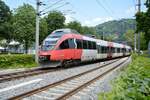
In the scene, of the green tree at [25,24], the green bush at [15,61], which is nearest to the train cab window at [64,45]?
the green bush at [15,61]

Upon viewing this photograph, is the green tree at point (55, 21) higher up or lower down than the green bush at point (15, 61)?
higher up

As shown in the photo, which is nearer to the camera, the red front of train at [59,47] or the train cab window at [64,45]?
the red front of train at [59,47]

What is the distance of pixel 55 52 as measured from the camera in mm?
25516

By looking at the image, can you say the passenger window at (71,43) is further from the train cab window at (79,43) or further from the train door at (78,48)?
the train cab window at (79,43)

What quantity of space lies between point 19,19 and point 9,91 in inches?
2335

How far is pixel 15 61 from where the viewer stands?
29.4 m

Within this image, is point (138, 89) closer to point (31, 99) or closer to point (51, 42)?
point (31, 99)

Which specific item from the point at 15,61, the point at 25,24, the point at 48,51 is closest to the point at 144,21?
the point at 48,51

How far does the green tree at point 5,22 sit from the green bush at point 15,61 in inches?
1681

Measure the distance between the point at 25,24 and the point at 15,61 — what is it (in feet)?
137

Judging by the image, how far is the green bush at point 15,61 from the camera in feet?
90.6

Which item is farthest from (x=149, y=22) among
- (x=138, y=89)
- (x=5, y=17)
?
(x=5, y=17)

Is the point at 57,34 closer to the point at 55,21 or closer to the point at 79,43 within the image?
the point at 79,43

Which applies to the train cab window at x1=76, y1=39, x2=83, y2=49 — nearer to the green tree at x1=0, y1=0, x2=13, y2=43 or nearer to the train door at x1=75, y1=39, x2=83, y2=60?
the train door at x1=75, y1=39, x2=83, y2=60
